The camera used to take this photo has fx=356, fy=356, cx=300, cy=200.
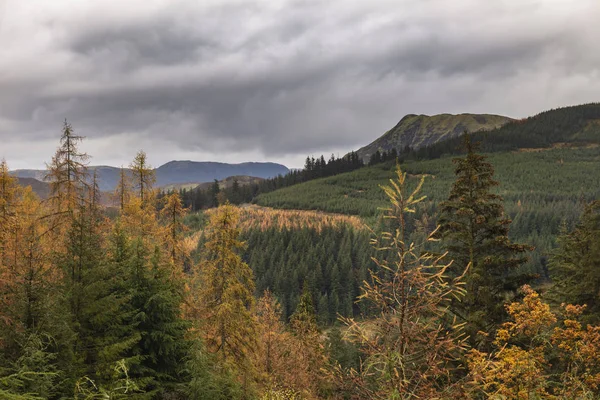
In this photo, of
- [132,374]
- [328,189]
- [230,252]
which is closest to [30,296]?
[132,374]

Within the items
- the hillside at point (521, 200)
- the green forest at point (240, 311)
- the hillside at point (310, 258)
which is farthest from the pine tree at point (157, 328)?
the hillside at point (521, 200)

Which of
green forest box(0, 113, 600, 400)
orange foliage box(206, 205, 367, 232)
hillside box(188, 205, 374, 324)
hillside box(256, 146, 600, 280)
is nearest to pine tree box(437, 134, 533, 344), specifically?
green forest box(0, 113, 600, 400)

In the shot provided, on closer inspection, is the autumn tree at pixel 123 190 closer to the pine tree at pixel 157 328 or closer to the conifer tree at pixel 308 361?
the pine tree at pixel 157 328

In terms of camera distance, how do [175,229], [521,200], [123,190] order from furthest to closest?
[521,200]
[123,190]
[175,229]

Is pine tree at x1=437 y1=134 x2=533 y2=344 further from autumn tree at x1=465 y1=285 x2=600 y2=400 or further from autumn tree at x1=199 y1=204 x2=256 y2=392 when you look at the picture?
autumn tree at x1=199 y1=204 x2=256 y2=392

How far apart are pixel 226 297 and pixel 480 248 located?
1179 cm

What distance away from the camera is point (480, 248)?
14.5 metres

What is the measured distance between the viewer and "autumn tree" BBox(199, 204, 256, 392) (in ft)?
58.2

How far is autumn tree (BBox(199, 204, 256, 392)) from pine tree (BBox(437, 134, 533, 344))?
10187 mm

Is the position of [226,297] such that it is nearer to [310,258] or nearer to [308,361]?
[308,361]

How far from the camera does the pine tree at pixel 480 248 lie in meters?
13.8

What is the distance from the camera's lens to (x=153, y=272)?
13617 millimetres

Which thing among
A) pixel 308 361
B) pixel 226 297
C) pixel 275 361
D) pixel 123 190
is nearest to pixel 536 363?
pixel 226 297

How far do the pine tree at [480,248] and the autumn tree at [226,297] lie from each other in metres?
10.2
